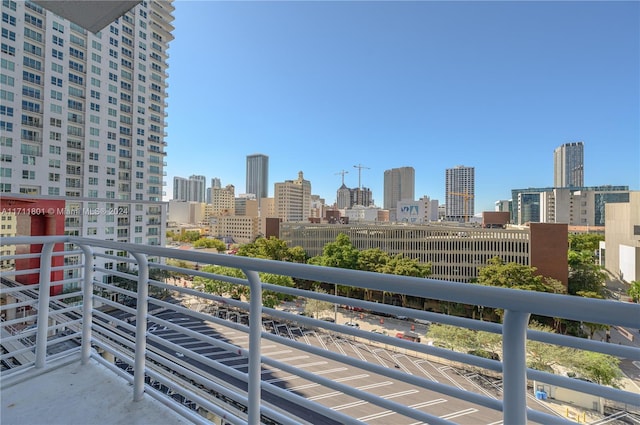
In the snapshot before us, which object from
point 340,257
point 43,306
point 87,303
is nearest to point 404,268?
point 340,257

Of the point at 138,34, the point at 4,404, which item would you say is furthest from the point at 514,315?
the point at 138,34

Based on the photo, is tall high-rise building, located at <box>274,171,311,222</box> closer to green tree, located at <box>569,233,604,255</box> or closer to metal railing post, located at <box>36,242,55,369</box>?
green tree, located at <box>569,233,604,255</box>

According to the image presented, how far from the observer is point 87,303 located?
1753 millimetres

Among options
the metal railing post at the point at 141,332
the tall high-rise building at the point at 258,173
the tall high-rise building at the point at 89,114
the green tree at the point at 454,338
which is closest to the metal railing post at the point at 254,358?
the metal railing post at the point at 141,332

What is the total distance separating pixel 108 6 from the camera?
1557 mm

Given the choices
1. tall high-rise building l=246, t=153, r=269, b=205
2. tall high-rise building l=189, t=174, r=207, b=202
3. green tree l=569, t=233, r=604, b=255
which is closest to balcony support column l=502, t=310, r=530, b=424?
green tree l=569, t=233, r=604, b=255

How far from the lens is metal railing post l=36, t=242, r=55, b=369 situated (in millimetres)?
1712

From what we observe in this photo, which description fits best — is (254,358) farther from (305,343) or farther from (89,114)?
(89,114)

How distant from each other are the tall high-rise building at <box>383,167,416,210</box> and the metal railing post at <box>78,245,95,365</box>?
10041 cm

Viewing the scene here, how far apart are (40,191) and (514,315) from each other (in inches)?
997

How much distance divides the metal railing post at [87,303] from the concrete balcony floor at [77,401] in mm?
102

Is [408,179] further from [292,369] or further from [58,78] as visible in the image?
[292,369]

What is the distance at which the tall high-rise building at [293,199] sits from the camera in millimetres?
67625

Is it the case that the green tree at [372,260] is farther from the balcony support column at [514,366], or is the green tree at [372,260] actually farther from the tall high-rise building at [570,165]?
the tall high-rise building at [570,165]
